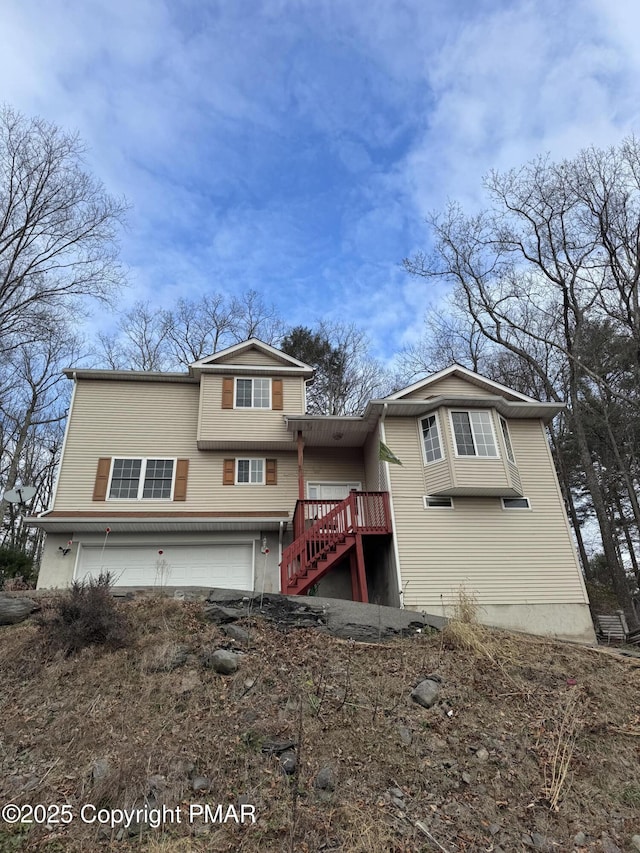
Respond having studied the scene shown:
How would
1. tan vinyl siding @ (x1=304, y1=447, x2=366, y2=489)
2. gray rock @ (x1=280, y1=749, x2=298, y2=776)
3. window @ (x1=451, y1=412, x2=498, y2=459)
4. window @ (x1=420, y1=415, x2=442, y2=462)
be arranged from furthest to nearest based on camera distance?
1. tan vinyl siding @ (x1=304, y1=447, x2=366, y2=489)
2. window @ (x1=420, y1=415, x2=442, y2=462)
3. window @ (x1=451, y1=412, x2=498, y2=459)
4. gray rock @ (x1=280, y1=749, x2=298, y2=776)

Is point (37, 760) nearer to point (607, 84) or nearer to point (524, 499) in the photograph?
point (524, 499)

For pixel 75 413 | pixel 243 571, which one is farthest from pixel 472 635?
pixel 75 413

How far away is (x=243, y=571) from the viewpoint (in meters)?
13.4

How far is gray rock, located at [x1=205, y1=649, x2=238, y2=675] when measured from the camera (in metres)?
6.41

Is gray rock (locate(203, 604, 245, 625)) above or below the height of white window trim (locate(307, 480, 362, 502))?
below

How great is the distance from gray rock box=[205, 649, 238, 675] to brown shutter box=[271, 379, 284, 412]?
30.1 ft

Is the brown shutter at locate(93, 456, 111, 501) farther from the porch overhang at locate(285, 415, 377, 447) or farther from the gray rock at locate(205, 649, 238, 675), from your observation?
the gray rock at locate(205, 649, 238, 675)

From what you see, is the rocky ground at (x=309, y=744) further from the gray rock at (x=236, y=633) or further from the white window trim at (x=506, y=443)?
the white window trim at (x=506, y=443)

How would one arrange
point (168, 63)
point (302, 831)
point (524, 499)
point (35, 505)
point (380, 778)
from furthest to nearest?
point (35, 505) → point (524, 499) → point (168, 63) → point (380, 778) → point (302, 831)

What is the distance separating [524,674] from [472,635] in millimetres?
953

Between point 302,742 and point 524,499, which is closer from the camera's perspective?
point 302,742

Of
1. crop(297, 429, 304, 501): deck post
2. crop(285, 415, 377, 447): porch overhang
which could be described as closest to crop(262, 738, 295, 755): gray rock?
crop(297, 429, 304, 501): deck post

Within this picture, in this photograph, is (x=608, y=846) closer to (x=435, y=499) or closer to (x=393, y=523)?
(x=393, y=523)

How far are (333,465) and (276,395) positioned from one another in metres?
2.91
